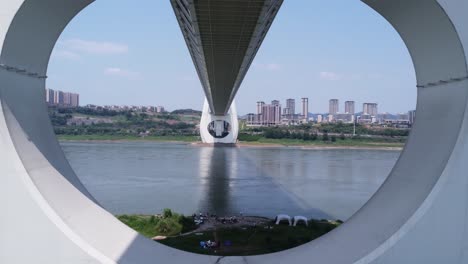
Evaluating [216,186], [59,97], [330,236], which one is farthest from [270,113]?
[330,236]

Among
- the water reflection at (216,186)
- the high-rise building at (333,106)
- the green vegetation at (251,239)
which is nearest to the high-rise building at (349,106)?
the high-rise building at (333,106)

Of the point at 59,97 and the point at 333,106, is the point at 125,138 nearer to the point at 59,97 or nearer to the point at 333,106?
the point at 59,97

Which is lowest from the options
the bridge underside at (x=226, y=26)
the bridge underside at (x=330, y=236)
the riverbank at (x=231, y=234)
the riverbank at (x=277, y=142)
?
the riverbank at (x=277, y=142)

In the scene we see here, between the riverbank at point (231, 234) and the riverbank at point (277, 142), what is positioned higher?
the riverbank at point (231, 234)

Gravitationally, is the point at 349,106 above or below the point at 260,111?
above

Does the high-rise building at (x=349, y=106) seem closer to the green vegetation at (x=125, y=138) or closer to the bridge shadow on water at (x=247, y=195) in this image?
the green vegetation at (x=125, y=138)

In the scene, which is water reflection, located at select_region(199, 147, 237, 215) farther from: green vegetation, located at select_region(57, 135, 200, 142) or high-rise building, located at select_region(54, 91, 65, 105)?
high-rise building, located at select_region(54, 91, 65, 105)

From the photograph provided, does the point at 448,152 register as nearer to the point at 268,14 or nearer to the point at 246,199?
the point at 268,14
